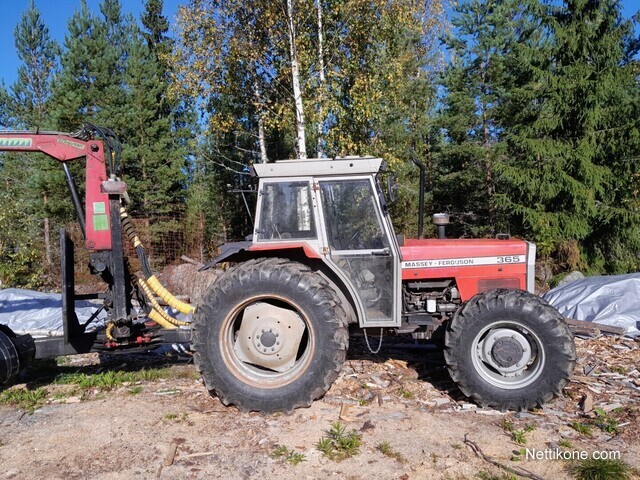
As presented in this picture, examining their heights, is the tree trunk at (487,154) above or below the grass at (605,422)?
above

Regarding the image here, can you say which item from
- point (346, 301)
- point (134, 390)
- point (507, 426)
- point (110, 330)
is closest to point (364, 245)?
point (346, 301)

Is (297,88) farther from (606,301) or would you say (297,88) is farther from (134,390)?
(134,390)

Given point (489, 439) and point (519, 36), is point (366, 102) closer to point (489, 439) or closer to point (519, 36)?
point (519, 36)

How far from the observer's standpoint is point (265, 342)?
14.7 ft

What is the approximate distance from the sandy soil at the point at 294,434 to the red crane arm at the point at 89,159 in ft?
5.39

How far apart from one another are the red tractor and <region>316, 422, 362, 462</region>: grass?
460 mm

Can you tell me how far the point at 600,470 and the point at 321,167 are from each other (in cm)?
317

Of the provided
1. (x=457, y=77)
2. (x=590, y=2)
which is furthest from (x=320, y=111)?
(x=590, y=2)

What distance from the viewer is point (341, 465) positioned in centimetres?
348

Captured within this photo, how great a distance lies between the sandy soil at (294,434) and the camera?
11.2ft

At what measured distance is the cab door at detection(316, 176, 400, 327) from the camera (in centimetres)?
461

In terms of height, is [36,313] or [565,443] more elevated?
[36,313]

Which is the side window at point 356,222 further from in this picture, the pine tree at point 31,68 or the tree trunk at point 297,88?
the pine tree at point 31,68

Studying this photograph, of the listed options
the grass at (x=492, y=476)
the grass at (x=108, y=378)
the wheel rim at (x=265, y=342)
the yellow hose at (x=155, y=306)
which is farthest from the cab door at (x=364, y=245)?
the grass at (x=108, y=378)
